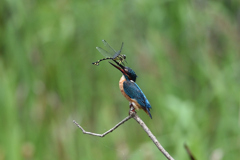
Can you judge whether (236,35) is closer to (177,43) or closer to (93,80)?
(177,43)

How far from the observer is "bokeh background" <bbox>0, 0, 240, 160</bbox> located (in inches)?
103

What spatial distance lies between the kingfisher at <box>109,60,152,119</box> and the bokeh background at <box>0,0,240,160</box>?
1.46m

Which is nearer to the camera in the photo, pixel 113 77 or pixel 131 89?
pixel 131 89

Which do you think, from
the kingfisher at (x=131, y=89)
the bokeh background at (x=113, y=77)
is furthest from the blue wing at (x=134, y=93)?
the bokeh background at (x=113, y=77)

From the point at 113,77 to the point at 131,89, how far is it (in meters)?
1.91

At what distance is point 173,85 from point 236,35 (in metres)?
0.49

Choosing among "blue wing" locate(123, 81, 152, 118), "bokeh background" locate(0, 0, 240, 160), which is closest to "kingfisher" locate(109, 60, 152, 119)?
"blue wing" locate(123, 81, 152, 118)

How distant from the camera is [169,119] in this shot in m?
2.69

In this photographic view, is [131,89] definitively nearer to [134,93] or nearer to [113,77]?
[134,93]

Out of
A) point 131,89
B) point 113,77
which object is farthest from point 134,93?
point 113,77

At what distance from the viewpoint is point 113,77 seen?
2.86 metres

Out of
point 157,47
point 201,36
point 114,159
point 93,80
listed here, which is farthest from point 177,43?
point 114,159

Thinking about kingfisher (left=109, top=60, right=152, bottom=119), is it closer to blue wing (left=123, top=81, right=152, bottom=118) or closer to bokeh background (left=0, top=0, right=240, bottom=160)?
blue wing (left=123, top=81, right=152, bottom=118)

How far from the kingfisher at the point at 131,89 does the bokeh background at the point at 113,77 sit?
1465 millimetres
